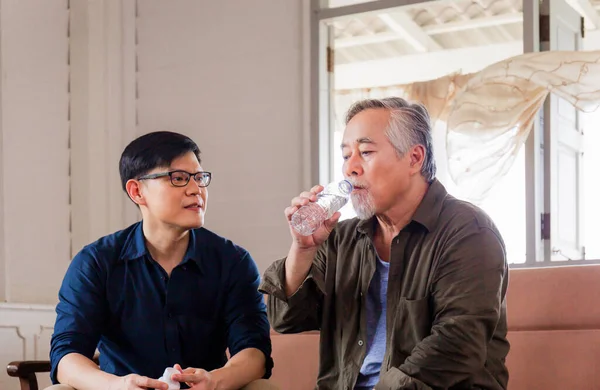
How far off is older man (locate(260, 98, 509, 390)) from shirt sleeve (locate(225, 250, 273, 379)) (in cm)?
20

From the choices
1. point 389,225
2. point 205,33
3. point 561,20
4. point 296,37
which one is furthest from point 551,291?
point 205,33

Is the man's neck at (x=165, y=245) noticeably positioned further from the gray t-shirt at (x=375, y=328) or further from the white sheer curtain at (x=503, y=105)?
the white sheer curtain at (x=503, y=105)


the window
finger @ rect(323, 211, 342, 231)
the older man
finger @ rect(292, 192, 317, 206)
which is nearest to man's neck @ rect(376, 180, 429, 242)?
the older man

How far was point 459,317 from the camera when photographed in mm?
2055

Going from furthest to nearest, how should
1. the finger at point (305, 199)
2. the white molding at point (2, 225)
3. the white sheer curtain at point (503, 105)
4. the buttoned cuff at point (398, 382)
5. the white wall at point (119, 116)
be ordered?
1. the white wall at point (119, 116)
2. the white molding at point (2, 225)
3. the white sheer curtain at point (503, 105)
4. the finger at point (305, 199)
5. the buttoned cuff at point (398, 382)

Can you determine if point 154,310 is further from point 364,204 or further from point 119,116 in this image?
point 119,116

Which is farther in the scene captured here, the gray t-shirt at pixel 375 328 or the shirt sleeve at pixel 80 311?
the shirt sleeve at pixel 80 311

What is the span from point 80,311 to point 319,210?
2.75 feet

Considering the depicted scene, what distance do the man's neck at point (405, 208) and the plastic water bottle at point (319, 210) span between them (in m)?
0.15

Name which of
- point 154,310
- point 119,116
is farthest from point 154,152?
point 119,116

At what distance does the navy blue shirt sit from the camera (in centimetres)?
257

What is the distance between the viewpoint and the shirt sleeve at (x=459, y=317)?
204 centimetres

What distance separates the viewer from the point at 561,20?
14.6 ft

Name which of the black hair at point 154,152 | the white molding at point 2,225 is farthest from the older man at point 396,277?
the white molding at point 2,225
